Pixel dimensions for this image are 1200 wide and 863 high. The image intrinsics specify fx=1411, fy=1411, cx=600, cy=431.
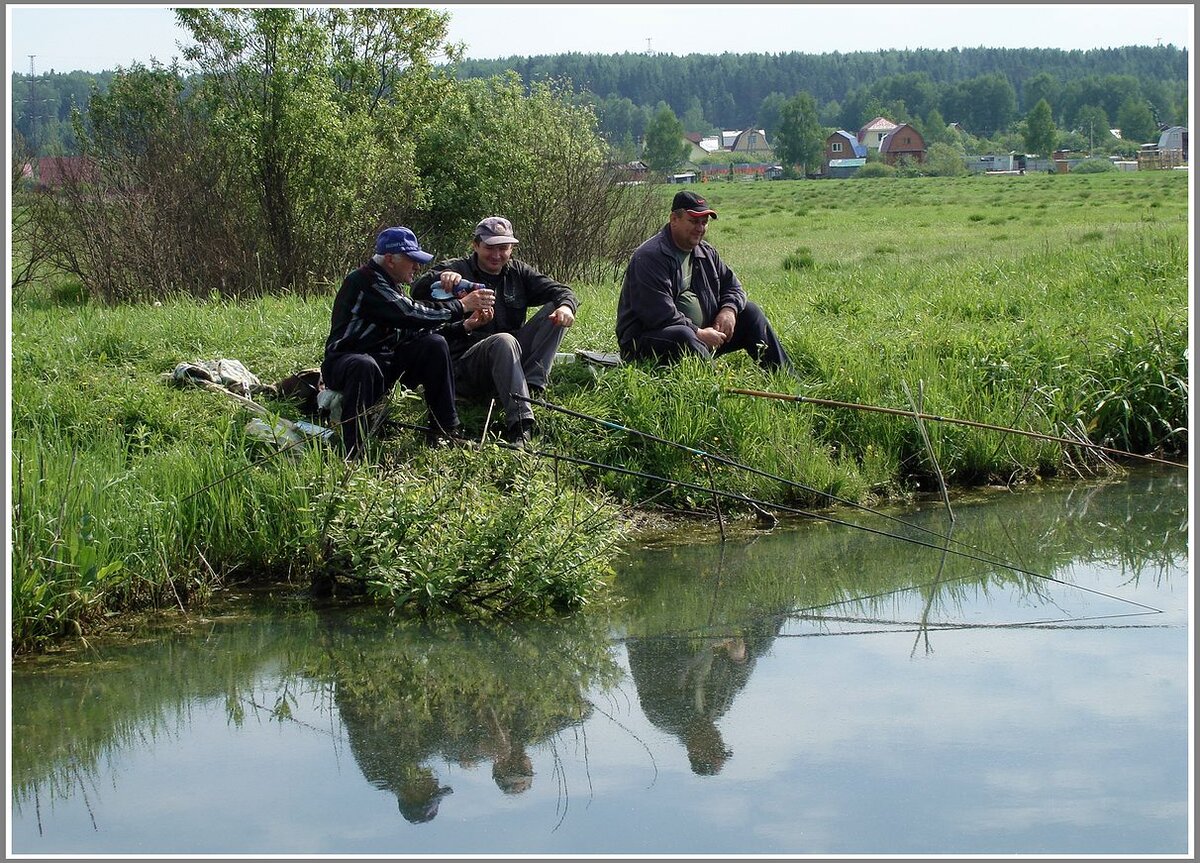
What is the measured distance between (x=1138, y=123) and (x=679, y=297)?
406 ft

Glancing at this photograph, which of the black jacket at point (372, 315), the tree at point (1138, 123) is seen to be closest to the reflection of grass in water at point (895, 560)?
the black jacket at point (372, 315)

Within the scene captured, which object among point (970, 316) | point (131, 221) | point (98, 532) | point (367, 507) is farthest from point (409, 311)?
point (131, 221)

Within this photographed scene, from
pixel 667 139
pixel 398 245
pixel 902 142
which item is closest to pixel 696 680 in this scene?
pixel 398 245

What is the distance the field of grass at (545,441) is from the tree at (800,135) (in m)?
99.7

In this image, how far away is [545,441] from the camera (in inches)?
307

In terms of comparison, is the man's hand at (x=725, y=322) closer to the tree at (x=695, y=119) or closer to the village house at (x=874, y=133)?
the village house at (x=874, y=133)

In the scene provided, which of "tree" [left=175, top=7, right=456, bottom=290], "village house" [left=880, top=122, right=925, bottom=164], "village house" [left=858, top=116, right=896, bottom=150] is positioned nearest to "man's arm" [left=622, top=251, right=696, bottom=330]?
"tree" [left=175, top=7, right=456, bottom=290]

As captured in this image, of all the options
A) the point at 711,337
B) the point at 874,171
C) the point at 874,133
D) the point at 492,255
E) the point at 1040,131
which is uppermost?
the point at 492,255

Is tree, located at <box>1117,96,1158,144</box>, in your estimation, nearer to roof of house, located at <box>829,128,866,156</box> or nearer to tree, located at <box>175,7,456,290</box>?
roof of house, located at <box>829,128,866,156</box>

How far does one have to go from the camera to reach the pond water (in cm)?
392

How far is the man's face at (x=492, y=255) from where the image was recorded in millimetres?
7875

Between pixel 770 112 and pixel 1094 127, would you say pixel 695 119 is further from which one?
pixel 1094 127

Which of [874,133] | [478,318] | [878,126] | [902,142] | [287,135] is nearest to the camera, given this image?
[478,318]

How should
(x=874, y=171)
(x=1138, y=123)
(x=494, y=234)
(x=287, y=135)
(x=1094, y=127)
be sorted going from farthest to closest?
(x=1138, y=123), (x=1094, y=127), (x=874, y=171), (x=287, y=135), (x=494, y=234)
